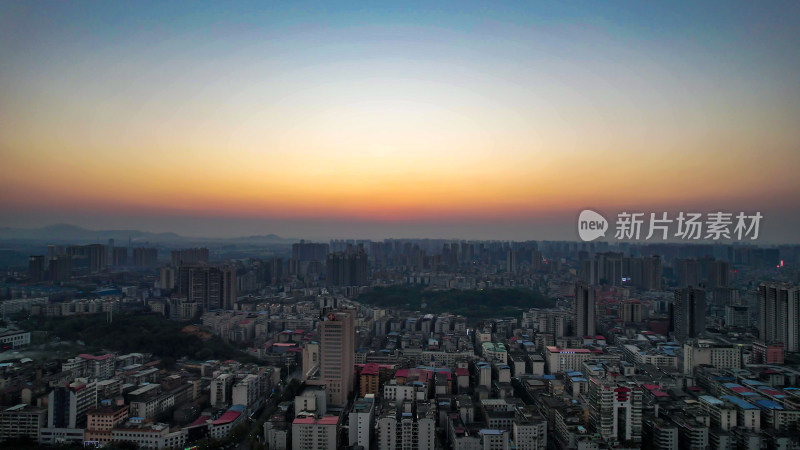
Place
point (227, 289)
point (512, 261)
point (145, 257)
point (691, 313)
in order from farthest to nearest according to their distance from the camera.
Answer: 1. point (512, 261)
2. point (145, 257)
3. point (227, 289)
4. point (691, 313)

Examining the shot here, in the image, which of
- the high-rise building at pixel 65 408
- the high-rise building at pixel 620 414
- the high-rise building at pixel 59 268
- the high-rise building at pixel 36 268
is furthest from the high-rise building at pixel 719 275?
the high-rise building at pixel 36 268

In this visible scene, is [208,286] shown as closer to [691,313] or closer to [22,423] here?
[22,423]

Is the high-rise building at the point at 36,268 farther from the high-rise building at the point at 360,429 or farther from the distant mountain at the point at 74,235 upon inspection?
the high-rise building at the point at 360,429

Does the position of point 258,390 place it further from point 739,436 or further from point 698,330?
point 698,330

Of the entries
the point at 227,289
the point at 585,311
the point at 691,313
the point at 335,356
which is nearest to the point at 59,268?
the point at 227,289

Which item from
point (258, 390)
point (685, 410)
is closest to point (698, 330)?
point (685, 410)

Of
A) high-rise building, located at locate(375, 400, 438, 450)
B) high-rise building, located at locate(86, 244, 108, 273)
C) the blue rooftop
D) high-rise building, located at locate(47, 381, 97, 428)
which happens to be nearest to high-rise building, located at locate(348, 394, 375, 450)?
high-rise building, located at locate(375, 400, 438, 450)

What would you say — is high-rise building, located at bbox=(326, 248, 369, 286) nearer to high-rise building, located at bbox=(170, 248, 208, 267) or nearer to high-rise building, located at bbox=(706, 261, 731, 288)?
high-rise building, located at bbox=(170, 248, 208, 267)
